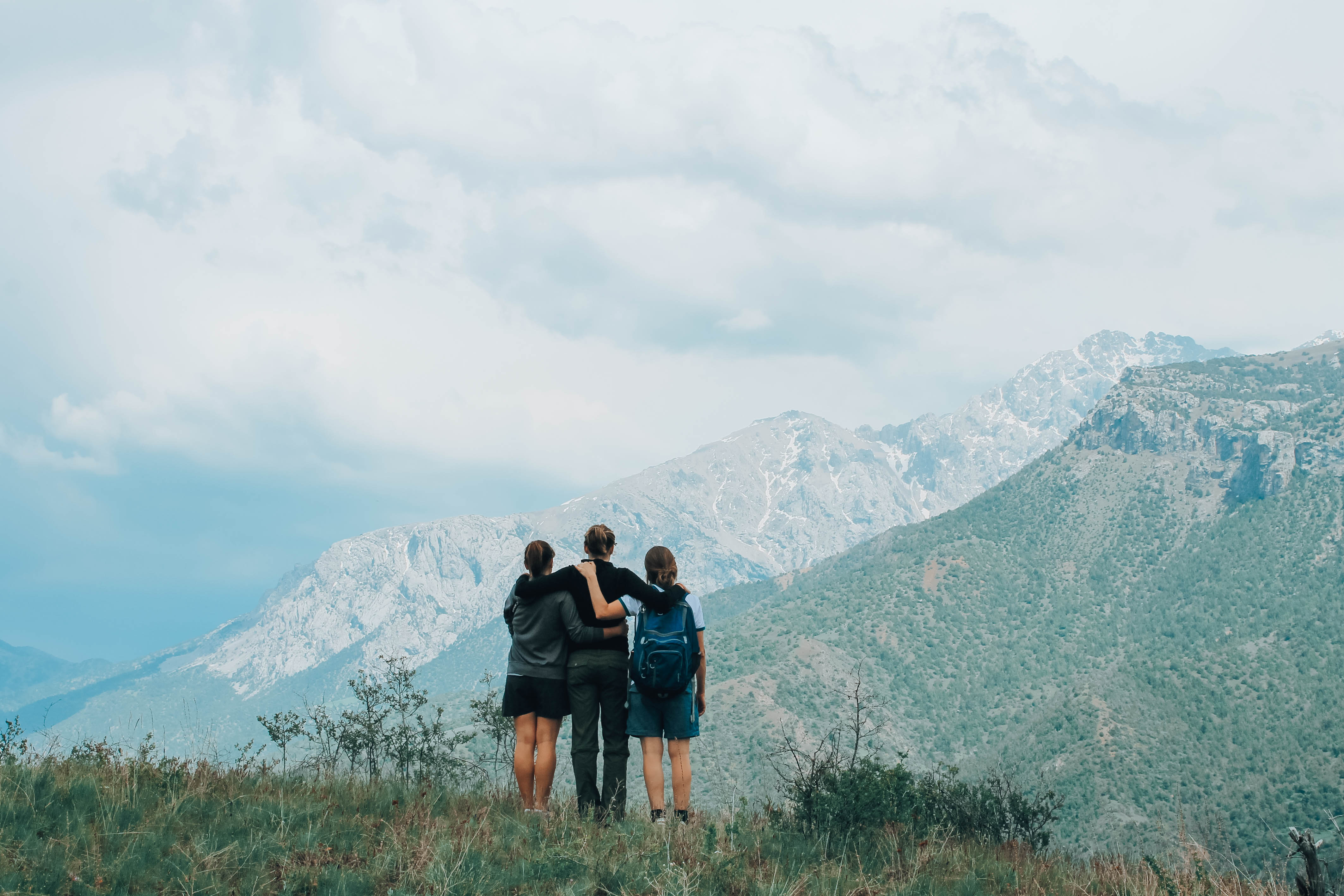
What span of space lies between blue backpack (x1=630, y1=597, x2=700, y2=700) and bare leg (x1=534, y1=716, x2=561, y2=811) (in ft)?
3.07

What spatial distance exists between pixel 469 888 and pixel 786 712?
120 m

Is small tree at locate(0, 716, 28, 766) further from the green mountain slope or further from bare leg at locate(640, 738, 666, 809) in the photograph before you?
the green mountain slope

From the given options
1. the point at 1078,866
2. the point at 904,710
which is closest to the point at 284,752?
the point at 1078,866

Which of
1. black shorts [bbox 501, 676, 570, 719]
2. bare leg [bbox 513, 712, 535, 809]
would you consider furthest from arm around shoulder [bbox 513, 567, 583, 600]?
bare leg [bbox 513, 712, 535, 809]

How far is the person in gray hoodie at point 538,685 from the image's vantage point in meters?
7.45

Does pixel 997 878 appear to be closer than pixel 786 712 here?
Yes

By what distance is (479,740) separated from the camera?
9562cm

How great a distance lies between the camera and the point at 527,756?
7.46m

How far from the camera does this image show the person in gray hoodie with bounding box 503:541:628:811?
7445 millimetres

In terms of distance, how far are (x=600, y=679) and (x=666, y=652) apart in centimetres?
67

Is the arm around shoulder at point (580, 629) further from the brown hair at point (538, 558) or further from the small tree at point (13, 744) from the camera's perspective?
the small tree at point (13, 744)

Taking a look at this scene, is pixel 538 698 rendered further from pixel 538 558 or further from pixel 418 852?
pixel 418 852

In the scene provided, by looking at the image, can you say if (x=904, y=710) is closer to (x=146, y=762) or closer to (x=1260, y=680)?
(x=1260, y=680)

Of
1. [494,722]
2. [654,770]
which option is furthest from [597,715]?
[494,722]
